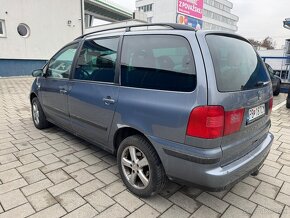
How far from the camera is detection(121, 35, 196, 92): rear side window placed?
196 cm

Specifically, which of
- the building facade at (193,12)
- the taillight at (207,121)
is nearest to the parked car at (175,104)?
the taillight at (207,121)

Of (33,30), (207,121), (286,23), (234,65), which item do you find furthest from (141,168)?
(33,30)

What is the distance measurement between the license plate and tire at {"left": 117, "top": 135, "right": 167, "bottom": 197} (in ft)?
3.21

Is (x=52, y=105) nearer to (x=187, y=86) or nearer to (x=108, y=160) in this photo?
(x=108, y=160)

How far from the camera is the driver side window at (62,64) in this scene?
341cm

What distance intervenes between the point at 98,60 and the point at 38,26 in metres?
12.4

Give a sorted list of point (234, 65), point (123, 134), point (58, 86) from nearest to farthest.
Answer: point (234, 65) < point (123, 134) < point (58, 86)

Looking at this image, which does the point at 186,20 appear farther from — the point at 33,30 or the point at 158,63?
the point at 158,63

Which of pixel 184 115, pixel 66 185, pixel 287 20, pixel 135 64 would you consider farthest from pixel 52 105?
pixel 287 20

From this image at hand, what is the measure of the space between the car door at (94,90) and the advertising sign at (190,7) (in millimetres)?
16115

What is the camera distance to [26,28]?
1277 centimetres

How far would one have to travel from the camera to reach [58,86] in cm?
358

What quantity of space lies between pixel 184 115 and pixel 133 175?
1.01 m

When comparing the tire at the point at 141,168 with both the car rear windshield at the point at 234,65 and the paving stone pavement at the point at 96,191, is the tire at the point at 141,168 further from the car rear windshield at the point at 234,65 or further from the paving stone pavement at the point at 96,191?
the car rear windshield at the point at 234,65
